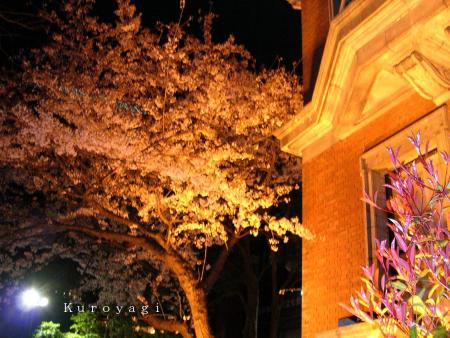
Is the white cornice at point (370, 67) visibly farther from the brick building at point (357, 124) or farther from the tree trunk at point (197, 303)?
the tree trunk at point (197, 303)

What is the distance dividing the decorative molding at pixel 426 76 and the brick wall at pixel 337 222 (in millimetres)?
411

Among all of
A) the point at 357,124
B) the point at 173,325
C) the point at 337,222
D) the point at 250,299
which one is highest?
the point at 357,124

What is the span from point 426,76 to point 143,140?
22.4 ft

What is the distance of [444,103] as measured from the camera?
281 inches

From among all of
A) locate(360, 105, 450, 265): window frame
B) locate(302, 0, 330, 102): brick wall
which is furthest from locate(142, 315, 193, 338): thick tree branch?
locate(302, 0, 330, 102): brick wall

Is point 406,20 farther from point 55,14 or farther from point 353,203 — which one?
point 55,14

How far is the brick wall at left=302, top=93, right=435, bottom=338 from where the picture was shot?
815 cm

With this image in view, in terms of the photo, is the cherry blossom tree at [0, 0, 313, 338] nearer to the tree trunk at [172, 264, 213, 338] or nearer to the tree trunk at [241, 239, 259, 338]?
the tree trunk at [172, 264, 213, 338]

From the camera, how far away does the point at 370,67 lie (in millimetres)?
7727

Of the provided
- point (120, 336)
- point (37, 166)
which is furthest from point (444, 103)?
point (120, 336)

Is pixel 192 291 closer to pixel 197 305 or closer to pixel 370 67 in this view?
pixel 197 305

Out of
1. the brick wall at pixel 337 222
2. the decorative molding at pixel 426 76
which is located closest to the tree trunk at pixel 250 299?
the brick wall at pixel 337 222

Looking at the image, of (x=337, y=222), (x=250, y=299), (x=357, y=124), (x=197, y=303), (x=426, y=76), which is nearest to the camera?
(x=426, y=76)

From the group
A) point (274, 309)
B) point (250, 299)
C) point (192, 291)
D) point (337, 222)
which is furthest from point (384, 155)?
point (274, 309)
